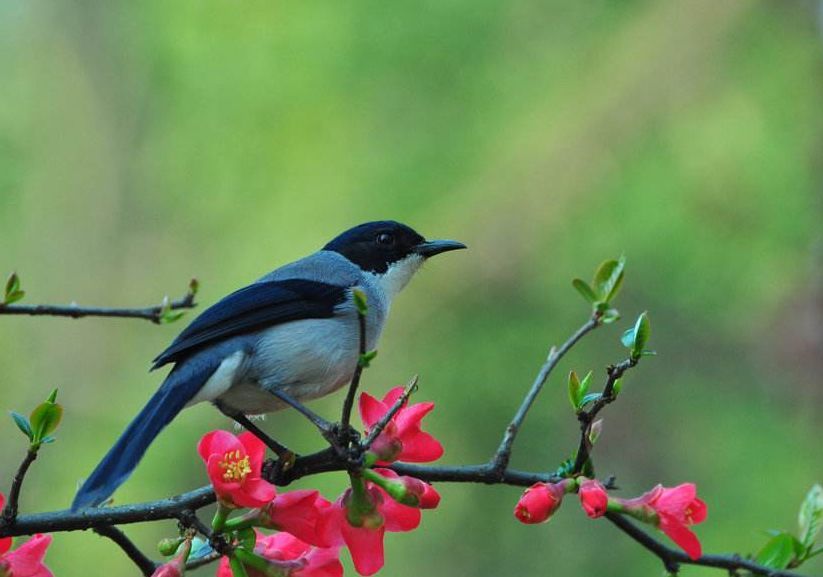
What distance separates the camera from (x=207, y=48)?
9094 millimetres

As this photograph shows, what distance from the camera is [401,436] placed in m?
2.36

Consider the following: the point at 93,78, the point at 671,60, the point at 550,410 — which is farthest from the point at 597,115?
the point at 93,78

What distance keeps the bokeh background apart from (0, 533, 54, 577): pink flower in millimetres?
5041

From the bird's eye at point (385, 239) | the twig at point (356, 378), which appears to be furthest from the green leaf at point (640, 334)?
the bird's eye at point (385, 239)

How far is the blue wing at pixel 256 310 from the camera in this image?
340 cm

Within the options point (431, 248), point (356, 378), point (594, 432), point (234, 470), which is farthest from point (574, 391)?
point (431, 248)

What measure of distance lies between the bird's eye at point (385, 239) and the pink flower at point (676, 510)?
2094 mm

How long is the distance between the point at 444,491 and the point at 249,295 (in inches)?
170

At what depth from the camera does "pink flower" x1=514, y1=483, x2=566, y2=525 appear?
2.30m

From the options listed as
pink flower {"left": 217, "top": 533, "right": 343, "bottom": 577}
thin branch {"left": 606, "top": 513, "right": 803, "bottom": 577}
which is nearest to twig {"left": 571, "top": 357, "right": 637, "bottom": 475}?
thin branch {"left": 606, "top": 513, "right": 803, "bottom": 577}

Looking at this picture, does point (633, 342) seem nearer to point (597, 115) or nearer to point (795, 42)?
point (597, 115)

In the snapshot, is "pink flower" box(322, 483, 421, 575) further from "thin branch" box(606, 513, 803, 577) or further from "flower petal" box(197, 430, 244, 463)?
"thin branch" box(606, 513, 803, 577)

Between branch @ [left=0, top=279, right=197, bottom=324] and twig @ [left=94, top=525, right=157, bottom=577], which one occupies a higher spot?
branch @ [left=0, top=279, right=197, bottom=324]

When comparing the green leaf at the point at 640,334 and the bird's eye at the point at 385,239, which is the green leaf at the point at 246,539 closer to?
the green leaf at the point at 640,334
